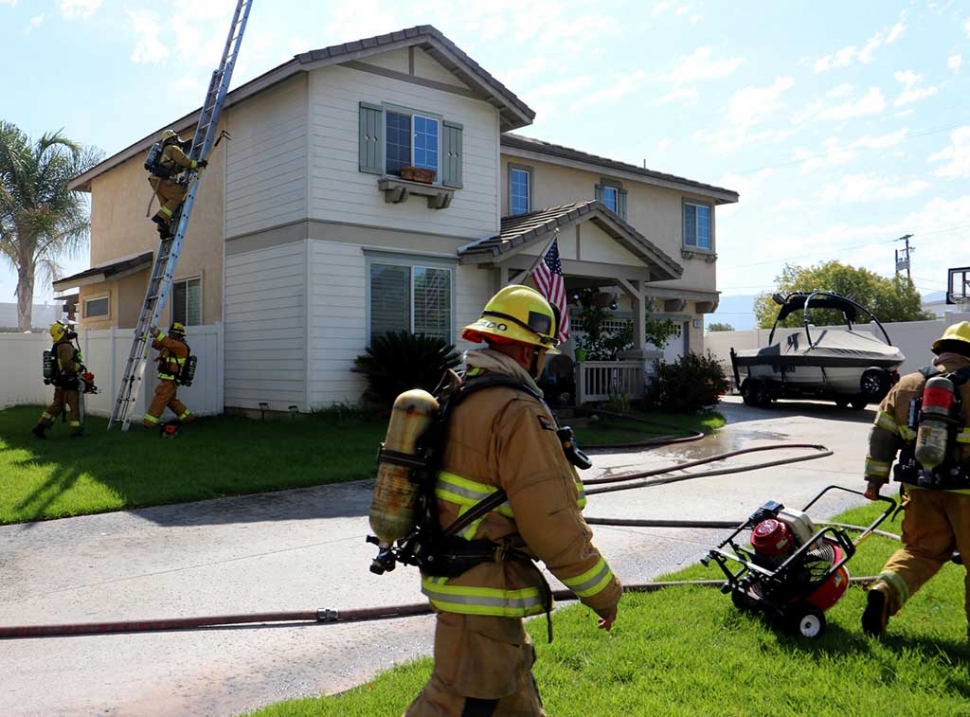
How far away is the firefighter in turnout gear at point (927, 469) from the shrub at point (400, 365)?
9.43 metres

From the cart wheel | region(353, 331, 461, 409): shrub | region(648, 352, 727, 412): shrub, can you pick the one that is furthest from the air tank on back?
region(648, 352, 727, 412): shrub

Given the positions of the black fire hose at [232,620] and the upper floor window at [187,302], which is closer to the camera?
the black fire hose at [232,620]

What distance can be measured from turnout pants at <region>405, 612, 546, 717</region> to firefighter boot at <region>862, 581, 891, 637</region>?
2590 millimetres

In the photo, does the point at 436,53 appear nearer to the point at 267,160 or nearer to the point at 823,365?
the point at 267,160

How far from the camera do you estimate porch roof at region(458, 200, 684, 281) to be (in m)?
15.3

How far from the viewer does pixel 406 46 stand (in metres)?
14.9

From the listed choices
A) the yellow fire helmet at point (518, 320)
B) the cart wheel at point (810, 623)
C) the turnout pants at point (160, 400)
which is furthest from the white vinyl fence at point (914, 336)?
the yellow fire helmet at point (518, 320)

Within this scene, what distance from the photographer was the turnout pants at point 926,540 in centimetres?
446

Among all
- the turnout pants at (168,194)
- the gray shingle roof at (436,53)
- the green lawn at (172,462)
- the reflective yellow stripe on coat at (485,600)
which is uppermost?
the gray shingle roof at (436,53)

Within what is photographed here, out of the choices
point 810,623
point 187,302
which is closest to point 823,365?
point 187,302

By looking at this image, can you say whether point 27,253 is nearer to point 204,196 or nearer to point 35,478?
→ point 204,196

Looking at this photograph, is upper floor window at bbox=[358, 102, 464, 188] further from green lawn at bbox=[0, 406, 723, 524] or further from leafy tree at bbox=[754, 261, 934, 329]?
leafy tree at bbox=[754, 261, 934, 329]

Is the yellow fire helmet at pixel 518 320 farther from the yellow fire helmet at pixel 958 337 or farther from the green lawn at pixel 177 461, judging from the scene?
the green lawn at pixel 177 461

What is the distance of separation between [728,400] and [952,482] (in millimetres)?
19088
